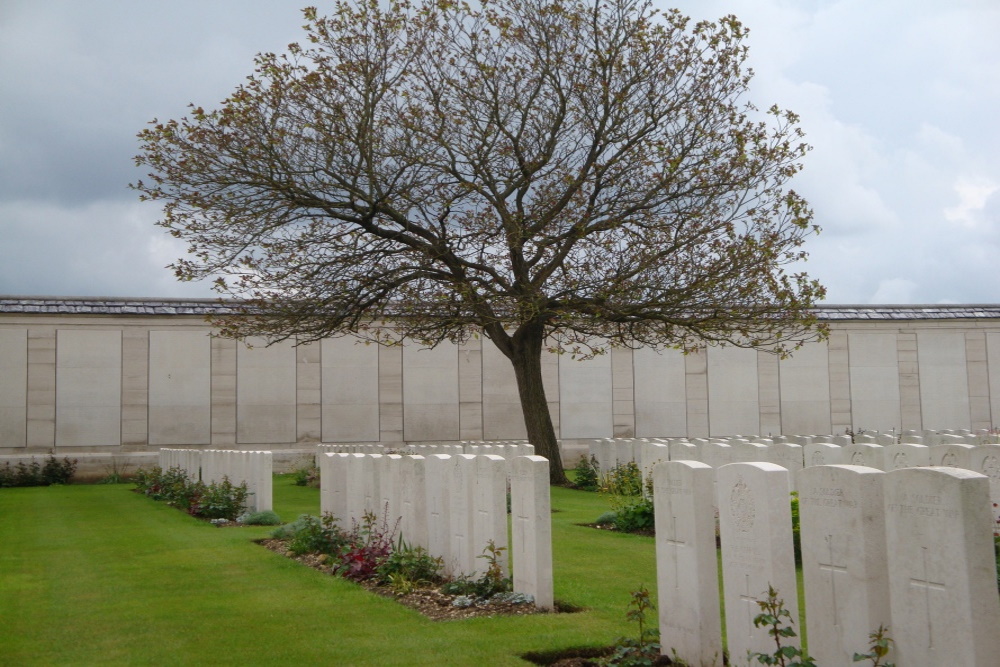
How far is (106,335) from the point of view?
95.0ft

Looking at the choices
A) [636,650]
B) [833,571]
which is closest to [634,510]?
[636,650]

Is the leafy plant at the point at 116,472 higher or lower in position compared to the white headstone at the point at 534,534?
lower

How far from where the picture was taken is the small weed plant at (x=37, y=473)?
26.9m

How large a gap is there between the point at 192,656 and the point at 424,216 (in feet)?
43.8

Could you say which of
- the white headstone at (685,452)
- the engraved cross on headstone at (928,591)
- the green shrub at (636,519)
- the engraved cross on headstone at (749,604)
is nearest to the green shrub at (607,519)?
the green shrub at (636,519)

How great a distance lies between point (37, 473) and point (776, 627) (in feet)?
85.7

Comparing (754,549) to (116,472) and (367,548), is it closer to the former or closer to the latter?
(367,548)

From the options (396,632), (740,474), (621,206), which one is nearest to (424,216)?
(621,206)

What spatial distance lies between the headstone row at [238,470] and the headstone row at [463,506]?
14.7 feet

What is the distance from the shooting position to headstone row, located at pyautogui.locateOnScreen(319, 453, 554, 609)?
27.4 feet

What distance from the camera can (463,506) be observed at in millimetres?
9508

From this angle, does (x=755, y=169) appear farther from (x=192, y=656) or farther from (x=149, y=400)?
(x=149, y=400)

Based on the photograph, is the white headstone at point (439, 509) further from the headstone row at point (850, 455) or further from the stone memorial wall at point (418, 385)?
the stone memorial wall at point (418, 385)

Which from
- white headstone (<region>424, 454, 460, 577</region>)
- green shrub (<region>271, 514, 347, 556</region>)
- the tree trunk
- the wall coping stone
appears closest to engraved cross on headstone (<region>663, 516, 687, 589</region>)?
white headstone (<region>424, 454, 460, 577</region>)
